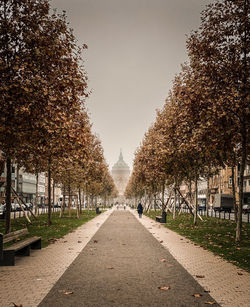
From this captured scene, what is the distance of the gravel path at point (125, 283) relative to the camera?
6020 mm

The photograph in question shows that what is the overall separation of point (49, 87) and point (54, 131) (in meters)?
1.60

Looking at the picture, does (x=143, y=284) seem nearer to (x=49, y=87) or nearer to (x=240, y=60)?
(x=49, y=87)

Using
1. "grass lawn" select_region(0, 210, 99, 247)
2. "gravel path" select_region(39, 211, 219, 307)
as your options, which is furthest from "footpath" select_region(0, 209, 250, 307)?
"grass lawn" select_region(0, 210, 99, 247)

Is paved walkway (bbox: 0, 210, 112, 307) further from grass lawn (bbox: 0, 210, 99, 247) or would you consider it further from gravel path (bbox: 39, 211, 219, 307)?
grass lawn (bbox: 0, 210, 99, 247)

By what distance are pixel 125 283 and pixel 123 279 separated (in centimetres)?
36

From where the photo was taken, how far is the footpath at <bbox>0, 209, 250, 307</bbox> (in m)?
6.10

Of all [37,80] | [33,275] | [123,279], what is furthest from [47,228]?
[123,279]

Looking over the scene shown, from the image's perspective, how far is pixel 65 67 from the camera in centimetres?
1477

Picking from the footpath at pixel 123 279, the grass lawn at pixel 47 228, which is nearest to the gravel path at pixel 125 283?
the footpath at pixel 123 279

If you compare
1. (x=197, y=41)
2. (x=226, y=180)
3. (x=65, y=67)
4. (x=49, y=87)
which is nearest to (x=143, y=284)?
(x=49, y=87)

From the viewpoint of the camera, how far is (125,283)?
23.9 feet

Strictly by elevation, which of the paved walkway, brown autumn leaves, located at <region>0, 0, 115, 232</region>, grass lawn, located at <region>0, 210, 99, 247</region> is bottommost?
grass lawn, located at <region>0, 210, 99, 247</region>

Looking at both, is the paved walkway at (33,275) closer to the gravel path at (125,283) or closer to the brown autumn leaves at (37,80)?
the gravel path at (125,283)

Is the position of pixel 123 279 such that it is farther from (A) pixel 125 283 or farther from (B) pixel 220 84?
(B) pixel 220 84
